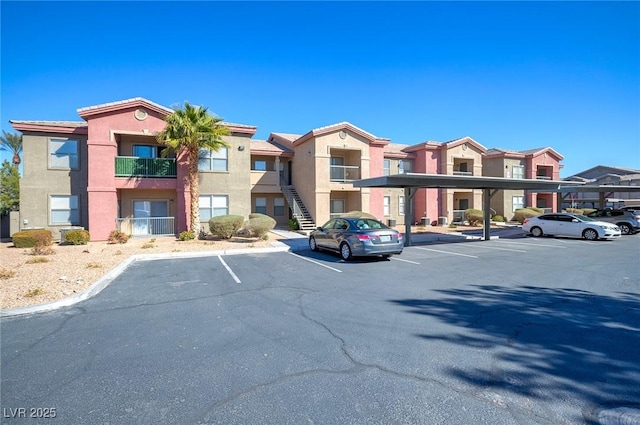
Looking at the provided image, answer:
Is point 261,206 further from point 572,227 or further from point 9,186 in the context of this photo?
point 9,186

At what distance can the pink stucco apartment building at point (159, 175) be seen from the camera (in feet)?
56.7

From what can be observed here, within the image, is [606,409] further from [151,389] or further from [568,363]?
[151,389]

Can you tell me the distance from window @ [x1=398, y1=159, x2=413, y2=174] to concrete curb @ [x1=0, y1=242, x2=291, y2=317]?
15.8 m

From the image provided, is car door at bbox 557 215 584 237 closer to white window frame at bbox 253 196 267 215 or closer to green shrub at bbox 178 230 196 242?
white window frame at bbox 253 196 267 215

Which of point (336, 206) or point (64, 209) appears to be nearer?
point (64, 209)

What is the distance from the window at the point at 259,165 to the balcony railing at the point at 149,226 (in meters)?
7.58

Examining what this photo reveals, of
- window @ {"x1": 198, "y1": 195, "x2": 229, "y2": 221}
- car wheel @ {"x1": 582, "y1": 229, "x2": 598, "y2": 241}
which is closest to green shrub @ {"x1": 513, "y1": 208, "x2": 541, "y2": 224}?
car wheel @ {"x1": 582, "y1": 229, "x2": 598, "y2": 241}

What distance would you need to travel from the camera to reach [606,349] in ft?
13.5

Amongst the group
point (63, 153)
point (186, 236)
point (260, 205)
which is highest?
point (63, 153)

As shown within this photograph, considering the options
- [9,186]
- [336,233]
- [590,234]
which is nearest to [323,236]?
[336,233]

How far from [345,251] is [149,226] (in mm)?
14142

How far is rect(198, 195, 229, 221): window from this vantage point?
19.3 meters

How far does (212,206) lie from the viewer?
1950 cm

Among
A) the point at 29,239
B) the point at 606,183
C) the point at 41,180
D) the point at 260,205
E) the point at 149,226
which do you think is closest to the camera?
the point at 29,239
